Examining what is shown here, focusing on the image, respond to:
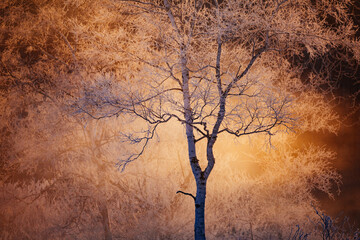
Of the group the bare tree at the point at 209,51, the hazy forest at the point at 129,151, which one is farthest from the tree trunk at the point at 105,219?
the bare tree at the point at 209,51

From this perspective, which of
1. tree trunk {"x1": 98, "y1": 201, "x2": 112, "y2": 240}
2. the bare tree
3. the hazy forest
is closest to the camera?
the bare tree

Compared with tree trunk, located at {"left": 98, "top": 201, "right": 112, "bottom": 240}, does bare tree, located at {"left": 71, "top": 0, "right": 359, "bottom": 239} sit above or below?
above

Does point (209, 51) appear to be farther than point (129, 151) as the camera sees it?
No

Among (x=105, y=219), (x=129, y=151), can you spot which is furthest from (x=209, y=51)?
(x=105, y=219)

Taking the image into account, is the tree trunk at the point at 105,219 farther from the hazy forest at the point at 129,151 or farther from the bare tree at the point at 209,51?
the bare tree at the point at 209,51

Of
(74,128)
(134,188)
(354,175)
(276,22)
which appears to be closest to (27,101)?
(74,128)

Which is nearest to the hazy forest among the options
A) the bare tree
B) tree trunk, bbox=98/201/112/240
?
tree trunk, bbox=98/201/112/240

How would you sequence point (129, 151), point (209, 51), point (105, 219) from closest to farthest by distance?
point (209, 51) < point (105, 219) < point (129, 151)

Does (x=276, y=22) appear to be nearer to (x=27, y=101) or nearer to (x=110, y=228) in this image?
(x=27, y=101)

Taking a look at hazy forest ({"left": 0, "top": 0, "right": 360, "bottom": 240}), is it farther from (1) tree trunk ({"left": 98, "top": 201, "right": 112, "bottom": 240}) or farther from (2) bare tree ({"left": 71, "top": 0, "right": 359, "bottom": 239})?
(2) bare tree ({"left": 71, "top": 0, "right": 359, "bottom": 239})

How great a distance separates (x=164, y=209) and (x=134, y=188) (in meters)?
1.32

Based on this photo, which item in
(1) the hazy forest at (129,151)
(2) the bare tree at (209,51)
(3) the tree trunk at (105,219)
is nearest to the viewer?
(2) the bare tree at (209,51)

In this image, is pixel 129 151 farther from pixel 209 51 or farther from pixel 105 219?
pixel 209 51

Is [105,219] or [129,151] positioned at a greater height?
[129,151]
